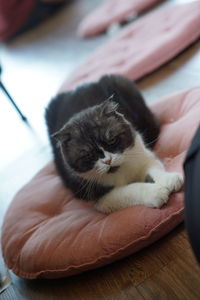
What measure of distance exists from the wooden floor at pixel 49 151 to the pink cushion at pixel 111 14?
0.14m

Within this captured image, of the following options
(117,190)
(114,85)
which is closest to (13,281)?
(117,190)

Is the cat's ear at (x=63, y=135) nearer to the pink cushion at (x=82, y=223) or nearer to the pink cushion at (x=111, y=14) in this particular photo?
the pink cushion at (x=82, y=223)

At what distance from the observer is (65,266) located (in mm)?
1376

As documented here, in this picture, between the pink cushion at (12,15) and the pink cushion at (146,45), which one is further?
the pink cushion at (12,15)

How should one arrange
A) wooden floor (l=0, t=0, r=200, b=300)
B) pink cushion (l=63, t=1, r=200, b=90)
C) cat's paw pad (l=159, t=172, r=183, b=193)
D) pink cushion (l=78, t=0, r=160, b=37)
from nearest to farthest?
wooden floor (l=0, t=0, r=200, b=300) < cat's paw pad (l=159, t=172, r=183, b=193) < pink cushion (l=63, t=1, r=200, b=90) < pink cushion (l=78, t=0, r=160, b=37)

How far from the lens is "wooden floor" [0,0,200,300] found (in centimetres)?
125

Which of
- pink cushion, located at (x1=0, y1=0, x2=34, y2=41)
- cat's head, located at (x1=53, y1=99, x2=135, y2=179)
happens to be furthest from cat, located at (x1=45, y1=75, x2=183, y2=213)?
pink cushion, located at (x1=0, y1=0, x2=34, y2=41)

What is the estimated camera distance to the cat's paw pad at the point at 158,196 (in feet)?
4.36

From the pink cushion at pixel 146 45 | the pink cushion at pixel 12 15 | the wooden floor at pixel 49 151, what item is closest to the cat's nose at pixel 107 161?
the wooden floor at pixel 49 151

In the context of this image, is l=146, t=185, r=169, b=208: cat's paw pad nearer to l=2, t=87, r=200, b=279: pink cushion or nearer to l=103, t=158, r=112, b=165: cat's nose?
l=2, t=87, r=200, b=279: pink cushion

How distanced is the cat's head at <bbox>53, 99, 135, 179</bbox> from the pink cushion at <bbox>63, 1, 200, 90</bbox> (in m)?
1.22

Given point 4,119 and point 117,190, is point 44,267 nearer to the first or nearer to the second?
point 117,190

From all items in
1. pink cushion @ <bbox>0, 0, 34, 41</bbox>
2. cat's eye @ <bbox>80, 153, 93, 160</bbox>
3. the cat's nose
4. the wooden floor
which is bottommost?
the wooden floor

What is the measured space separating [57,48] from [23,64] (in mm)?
556
